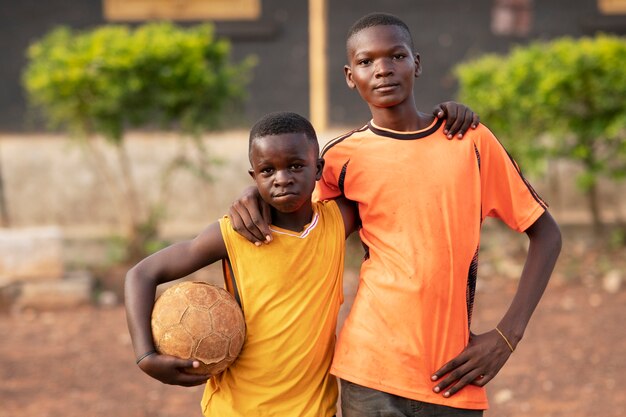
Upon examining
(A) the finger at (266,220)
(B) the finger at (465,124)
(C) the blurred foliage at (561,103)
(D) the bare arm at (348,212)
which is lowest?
(C) the blurred foliage at (561,103)

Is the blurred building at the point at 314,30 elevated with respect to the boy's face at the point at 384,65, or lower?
lower

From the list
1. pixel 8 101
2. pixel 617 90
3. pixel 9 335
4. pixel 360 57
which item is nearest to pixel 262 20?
pixel 8 101

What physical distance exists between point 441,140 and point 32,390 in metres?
3.76

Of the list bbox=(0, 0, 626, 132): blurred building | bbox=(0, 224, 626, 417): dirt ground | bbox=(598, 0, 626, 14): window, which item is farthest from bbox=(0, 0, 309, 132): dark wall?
bbox=(598, 0, 626, 14): window

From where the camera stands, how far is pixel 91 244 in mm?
8859

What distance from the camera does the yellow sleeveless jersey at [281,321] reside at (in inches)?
113

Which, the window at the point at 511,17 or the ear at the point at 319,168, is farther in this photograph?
the window at the point at 511,17

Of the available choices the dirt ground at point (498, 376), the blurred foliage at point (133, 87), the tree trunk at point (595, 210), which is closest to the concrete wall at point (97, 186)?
the blurred foliage at point (133, 87)

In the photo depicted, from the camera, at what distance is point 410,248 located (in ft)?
9.46

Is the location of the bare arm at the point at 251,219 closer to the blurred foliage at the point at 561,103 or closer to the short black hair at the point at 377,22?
the short black hair at the point at 377,22

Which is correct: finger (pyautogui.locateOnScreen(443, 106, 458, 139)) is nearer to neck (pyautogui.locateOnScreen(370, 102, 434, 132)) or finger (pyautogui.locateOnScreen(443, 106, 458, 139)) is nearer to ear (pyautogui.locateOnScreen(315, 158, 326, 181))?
neck (pyautogui.locateOnScreen(370, 102, 434, 132))

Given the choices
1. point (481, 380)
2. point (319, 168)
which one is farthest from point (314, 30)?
point (481, 380)

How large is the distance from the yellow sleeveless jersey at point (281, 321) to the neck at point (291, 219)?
3 cm

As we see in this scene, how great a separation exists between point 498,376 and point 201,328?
3.44m
